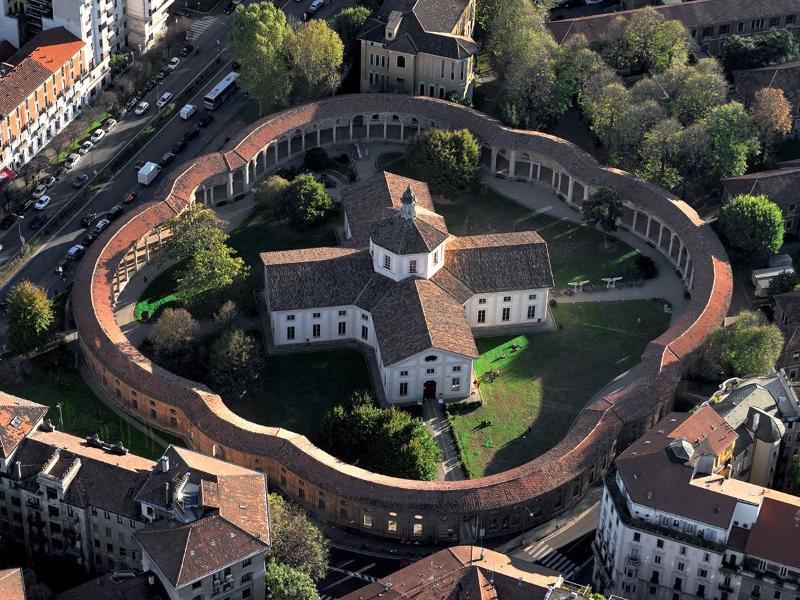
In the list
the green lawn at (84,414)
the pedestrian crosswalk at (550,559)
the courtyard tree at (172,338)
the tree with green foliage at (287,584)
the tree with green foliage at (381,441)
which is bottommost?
the pedestrian crosswalk at (550,559)

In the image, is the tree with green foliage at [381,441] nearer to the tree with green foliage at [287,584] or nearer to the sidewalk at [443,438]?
the sidewalk at [443,438]

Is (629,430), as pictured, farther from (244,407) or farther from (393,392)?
(244,407)

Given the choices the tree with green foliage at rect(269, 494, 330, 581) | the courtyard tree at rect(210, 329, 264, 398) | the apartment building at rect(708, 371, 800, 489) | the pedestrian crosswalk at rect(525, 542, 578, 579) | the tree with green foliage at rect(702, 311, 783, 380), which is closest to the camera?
the tree with green foliage at rect(269, 494, 330, 581)

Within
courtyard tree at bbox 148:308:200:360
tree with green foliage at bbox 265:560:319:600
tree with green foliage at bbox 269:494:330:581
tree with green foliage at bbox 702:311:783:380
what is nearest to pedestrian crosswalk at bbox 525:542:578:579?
tree with green foliage at bbox 269:494:330:581

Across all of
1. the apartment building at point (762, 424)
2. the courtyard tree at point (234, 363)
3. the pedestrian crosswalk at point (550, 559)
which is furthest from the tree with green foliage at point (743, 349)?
the courtyard tree at point (234, 363)

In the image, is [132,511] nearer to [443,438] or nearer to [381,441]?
[381,441]

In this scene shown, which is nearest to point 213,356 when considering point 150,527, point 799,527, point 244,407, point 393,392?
point 244,407

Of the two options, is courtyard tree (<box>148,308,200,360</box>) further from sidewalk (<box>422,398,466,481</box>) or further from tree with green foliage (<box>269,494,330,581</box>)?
Answer: tree with green foliage (<box>269,494,330,581</box>)
